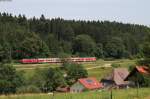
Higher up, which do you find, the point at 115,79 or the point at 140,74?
the point at 140,74

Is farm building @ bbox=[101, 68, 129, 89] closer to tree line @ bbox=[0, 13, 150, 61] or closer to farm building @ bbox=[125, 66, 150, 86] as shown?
farm building @ bbox=[125, 66, 150, 86]

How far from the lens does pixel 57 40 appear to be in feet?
481

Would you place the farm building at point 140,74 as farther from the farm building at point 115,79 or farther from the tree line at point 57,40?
the tree line at point 57,40

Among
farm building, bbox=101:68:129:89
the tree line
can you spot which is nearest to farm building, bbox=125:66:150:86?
farm building, bbox=101:68:129:89

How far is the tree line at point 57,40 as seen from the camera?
124m

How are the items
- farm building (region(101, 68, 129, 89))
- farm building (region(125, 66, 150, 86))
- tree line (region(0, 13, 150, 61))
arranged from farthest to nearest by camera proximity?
tree line (region(0, 13, 150, 61)) → farm building (region(101, 68, 129, 89)) → farm building (region(125, 66, 150, 86))

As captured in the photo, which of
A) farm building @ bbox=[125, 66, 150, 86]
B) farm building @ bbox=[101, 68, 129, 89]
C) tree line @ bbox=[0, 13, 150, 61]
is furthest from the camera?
tree line @ bbox=[0, 13, 150, 61]

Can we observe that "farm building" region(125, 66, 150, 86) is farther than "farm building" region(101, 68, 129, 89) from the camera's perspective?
No

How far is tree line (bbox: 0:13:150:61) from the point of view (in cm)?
12450

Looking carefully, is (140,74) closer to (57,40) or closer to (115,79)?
(115,79)

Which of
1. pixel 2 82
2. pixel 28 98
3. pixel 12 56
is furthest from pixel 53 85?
pixel 12 56

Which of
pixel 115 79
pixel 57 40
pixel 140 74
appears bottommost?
pixel 115 79

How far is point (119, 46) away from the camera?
5787 inches

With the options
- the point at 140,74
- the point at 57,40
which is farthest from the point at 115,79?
the point at 57,40
